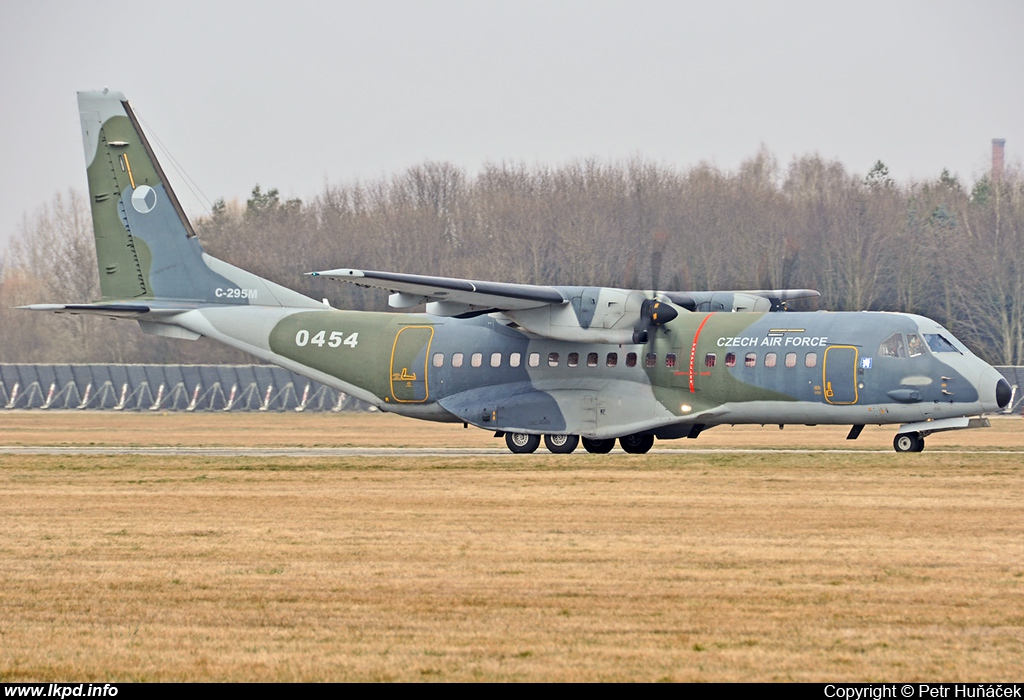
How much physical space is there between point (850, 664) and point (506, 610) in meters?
3.07

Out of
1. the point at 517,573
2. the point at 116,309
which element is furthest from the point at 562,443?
the point at 517,573

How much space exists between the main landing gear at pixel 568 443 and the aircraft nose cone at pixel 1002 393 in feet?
24.4

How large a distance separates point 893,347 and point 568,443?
7.18m

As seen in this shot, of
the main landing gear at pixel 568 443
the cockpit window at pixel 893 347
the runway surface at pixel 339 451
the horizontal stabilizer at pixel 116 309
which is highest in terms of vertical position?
the horizontal stabilizer at pixel 116 309

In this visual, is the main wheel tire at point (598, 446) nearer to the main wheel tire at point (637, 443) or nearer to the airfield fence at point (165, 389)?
the main wheel tire at point (637, 443)

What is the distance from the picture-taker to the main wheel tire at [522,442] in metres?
28.6

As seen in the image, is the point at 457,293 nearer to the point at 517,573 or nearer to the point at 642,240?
the point at 517,573

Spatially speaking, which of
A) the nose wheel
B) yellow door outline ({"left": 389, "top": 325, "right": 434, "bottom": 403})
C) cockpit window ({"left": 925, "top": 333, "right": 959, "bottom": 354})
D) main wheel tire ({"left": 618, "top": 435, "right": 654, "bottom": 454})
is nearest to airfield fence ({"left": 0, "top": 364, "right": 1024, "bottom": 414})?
yellow door outline ({"left": 389, "top": 325, "right": 434, "bottom": 403})

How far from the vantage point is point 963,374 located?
82.9 feet

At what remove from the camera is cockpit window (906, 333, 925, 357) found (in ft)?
83.8

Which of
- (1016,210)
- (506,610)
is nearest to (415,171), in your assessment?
(1016,210)

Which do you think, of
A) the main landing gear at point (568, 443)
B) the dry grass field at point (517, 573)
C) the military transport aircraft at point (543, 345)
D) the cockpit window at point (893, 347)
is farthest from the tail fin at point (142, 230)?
the cockpit window at point (893, 347)

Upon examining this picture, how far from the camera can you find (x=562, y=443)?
28438mm
